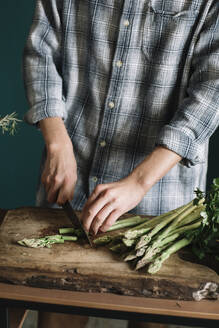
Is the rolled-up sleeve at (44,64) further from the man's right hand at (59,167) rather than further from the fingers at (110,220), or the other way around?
the fingers at (110,220)

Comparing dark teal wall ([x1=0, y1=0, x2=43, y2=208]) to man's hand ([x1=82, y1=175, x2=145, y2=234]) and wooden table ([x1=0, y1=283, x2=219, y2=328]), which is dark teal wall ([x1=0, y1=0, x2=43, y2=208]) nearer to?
man's hand ([x1=82, y1=175, x2=145, y2=234])

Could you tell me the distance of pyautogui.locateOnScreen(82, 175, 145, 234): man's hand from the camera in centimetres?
133

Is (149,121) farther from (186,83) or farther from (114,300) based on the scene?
(114,300)

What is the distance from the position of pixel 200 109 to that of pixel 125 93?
303 millimetres

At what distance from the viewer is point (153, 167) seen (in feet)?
4.66

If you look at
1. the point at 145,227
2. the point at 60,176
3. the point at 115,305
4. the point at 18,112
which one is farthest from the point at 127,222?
the point at 18,112

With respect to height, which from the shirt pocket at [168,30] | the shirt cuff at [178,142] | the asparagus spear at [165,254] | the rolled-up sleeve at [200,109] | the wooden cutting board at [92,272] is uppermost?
the shirt pocket at [168,30]

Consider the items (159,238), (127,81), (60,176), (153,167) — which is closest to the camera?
(159,238)

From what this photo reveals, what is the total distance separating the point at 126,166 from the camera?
1.68 meters

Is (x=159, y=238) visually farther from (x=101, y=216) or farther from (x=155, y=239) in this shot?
(x=101, y=216)

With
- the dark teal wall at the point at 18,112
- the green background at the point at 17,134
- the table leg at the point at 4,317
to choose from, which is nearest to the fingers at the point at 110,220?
the table leg at the point at 4,317

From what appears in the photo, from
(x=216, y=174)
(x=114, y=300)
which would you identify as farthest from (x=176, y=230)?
(x=216, y=174)

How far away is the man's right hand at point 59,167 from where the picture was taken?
152cm

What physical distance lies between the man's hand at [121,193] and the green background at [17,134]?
1365 mm
